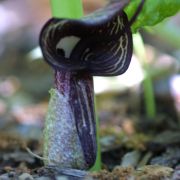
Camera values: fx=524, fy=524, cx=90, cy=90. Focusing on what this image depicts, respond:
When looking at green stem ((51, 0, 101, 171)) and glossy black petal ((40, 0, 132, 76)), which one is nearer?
glossy black petal ((40, 0, 132, 76))

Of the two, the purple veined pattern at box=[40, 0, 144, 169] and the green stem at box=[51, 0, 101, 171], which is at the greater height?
the green stem at box=[51, 0, 101, 171]

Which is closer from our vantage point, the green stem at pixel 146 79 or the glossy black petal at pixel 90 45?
the glossy black petal at pixel 90 45

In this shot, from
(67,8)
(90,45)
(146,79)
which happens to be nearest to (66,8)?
(67,8)

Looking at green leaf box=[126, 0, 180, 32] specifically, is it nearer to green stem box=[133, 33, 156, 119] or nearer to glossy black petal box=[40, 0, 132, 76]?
glossy black petal box=[40, 0, 132, 76]

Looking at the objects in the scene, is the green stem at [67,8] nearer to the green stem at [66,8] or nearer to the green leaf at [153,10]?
the green stem at [66,8]

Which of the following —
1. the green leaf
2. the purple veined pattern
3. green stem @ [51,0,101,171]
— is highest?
green stem @ [51,0,101,171]

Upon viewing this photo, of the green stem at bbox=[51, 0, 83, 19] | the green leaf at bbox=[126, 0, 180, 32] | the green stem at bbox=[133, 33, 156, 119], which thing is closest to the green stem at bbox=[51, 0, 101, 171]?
the green stem at bbox=[51, 0, 83, 19]

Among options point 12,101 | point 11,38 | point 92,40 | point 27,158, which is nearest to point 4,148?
point 27,158

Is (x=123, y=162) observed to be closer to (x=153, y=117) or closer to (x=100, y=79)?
(x=153, y=117)

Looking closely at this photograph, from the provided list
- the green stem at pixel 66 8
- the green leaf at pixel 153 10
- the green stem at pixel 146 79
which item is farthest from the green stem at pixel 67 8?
the green stem at pixel 146 79

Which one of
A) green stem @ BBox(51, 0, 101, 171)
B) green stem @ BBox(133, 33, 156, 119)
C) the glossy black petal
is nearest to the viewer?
the glossy black petal
